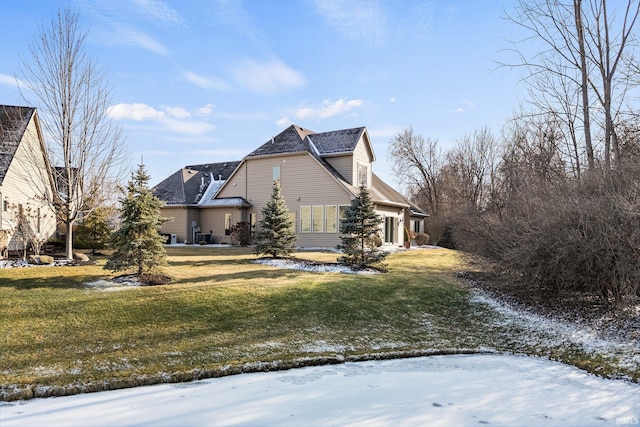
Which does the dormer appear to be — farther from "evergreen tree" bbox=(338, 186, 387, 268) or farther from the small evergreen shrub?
"evergreen tree" bbox=(338, 186, 387, 268)

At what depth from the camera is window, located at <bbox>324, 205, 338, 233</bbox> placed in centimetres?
2303

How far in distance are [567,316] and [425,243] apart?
22347mm

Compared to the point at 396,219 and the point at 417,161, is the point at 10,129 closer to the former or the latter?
the point at 396,219

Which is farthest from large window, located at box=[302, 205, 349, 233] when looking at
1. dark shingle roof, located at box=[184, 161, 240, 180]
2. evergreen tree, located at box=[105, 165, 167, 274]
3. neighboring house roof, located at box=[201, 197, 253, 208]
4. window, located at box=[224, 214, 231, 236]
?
evergreen tree, located at box=[105, 165, 167, 274]

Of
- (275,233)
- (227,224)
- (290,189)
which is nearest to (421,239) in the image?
(290,189)

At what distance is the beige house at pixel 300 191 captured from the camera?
76.9ft

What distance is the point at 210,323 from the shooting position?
8352mm

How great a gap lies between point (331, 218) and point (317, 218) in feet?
3.07

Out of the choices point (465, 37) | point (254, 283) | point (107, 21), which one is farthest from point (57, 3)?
point (465, 37)

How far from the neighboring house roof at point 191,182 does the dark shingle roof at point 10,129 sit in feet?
31.7

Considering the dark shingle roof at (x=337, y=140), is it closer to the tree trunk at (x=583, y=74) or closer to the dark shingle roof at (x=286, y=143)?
the dark shingle roof at (x=286, y=143)

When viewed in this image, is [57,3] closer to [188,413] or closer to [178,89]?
[178,89]

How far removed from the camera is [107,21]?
12.6 meters

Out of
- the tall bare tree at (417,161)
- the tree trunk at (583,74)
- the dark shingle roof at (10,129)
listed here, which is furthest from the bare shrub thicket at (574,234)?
the tall bare tree at (417,161)
